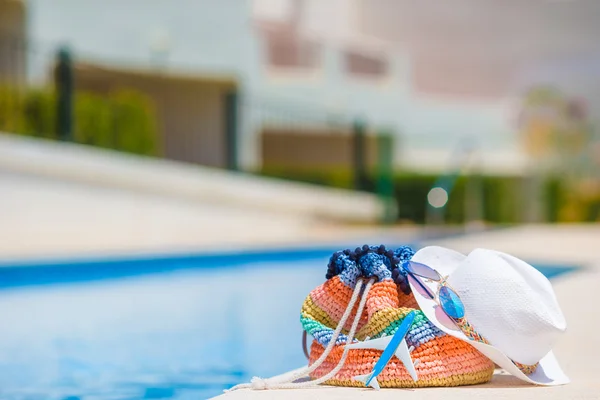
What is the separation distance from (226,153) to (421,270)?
12426mm

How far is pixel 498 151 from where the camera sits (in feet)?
79.8

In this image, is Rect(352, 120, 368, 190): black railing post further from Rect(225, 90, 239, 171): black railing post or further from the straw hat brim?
the straw hat brim

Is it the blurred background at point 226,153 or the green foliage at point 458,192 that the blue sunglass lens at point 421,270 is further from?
the green foliage at point 458,192

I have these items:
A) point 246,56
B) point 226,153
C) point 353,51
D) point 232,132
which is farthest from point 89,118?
point 353,51

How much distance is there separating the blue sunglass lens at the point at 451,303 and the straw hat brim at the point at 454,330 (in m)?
0.02

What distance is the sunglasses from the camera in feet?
8.71

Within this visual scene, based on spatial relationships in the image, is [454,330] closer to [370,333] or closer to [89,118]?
[370,333]

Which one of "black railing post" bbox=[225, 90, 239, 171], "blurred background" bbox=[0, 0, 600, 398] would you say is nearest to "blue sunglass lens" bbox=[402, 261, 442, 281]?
"blurred background" bbox=[0, 0, 600, 398]

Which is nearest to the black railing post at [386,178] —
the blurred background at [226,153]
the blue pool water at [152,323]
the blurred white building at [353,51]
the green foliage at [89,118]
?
the blurred background at [226,153]

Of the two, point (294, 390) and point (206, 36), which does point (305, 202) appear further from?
point (294, 390)

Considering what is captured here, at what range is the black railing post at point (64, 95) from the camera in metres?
11.7

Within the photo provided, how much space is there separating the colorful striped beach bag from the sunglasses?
0.03 meters

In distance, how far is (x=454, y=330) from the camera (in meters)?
2.63

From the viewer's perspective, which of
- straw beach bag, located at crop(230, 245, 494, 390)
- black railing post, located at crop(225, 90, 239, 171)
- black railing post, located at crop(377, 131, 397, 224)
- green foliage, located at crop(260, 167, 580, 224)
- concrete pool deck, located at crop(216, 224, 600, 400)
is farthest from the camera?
green foliage, located at crop(260, 167, 580, 224)
